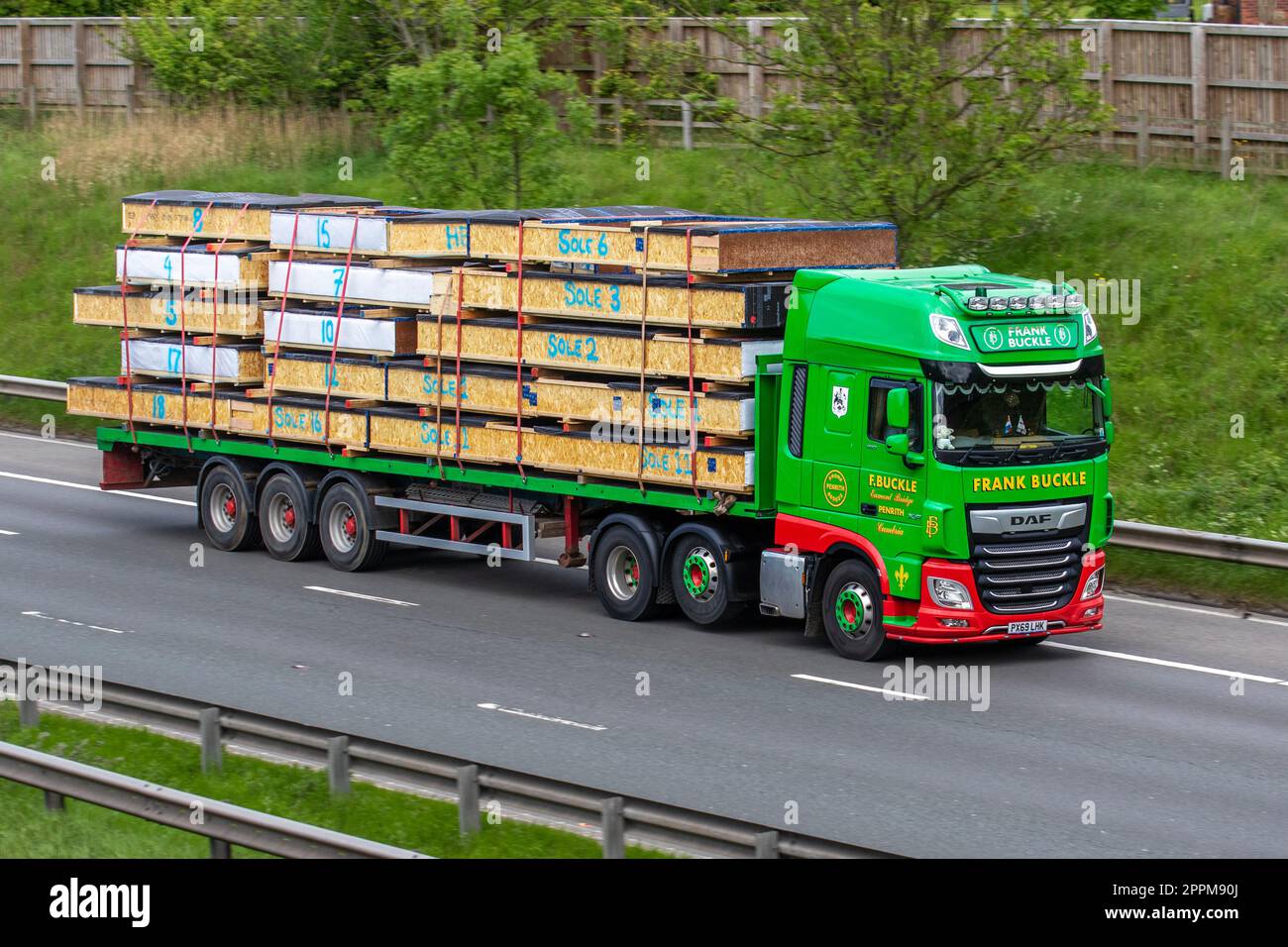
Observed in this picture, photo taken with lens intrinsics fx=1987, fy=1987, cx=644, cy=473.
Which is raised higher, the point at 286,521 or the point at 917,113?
the point at 917,113

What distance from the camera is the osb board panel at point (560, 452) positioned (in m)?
18.1

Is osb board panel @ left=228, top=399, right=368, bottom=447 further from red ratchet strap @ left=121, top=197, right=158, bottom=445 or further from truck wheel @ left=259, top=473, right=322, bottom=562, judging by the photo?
red ratchet strap @ left=121, top=197, right=158, bottom=445

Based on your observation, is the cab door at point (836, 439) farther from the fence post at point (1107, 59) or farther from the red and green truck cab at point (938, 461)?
the fence post at point (1107, 59)

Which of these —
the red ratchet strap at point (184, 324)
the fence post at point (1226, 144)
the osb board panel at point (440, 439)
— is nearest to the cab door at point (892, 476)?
the osb board panel at point (440, 439)

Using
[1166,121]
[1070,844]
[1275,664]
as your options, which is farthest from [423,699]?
[1166,121]

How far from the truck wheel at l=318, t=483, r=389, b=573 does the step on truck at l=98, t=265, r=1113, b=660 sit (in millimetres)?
3215

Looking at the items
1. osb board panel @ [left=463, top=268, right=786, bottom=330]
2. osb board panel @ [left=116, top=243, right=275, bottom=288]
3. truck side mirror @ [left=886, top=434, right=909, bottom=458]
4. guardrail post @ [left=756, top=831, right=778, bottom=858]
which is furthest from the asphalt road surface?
osb board panel @ [left=116, top=243, right=275, bottom=288]

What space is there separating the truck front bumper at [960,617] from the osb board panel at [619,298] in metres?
2.93

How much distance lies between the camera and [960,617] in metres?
16.8

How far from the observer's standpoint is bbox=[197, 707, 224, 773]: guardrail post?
515 inches

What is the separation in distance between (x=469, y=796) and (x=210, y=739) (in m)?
2.41

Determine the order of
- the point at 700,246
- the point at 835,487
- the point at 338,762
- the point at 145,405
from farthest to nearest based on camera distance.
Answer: the point at 145,405 → the point at 700,246 → the point at 835,487 → the point at 338,762

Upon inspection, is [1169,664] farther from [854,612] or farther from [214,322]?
[214,322]

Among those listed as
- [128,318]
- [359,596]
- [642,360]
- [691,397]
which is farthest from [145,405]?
[691,397]
